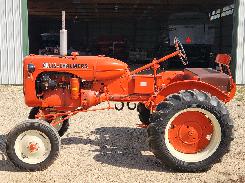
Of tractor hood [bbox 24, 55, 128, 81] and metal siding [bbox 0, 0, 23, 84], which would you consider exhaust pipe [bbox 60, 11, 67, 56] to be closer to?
tractor hood [bbox 24, 55, 128, 81]

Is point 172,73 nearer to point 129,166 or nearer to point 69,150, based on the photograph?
point 129,166

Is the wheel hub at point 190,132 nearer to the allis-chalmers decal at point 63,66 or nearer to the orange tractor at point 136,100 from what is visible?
the orange tractor at point 136,100

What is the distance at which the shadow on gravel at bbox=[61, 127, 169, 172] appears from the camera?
4.76 meters

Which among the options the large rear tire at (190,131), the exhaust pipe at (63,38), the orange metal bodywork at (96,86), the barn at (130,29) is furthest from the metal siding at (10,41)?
the large rear tire at (190,131)

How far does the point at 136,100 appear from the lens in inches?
197

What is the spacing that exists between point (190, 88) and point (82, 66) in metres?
1.47

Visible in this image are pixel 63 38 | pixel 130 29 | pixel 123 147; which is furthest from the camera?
pixel 130 29

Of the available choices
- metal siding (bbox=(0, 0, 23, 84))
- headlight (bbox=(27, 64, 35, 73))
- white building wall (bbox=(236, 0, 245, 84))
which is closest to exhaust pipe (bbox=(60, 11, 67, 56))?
headlight (bbox=(27, 64, 35, 73))

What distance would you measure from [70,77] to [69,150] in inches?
44.7

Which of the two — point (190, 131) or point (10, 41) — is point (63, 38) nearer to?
point (190, 131)

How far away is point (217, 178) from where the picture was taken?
169 inches

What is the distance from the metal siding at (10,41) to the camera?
1118cm

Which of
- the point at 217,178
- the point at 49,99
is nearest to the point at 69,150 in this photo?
the point at 49,99

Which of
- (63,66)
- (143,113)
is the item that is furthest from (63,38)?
(143,113)
